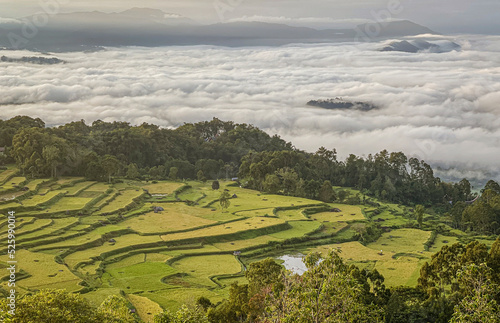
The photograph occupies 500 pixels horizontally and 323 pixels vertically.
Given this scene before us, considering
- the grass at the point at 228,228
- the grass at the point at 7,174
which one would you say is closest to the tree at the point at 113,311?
the grass at the point at 228,228

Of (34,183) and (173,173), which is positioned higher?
(34,183)

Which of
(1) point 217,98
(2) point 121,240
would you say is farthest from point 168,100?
(2) point 121,240

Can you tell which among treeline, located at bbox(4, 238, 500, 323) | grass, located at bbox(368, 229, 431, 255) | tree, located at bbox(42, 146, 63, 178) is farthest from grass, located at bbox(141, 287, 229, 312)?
tree, located at bbox(42, 146, 63, 178)

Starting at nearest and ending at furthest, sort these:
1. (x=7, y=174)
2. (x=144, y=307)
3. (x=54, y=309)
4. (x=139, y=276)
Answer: (x=54, y=309)
(x=144, y=307)
(x=139, y=276)
(x=7, y=174)

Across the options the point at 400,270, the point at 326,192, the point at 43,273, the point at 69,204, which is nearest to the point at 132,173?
the point at 69,204

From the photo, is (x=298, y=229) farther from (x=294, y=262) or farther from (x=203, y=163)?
(x=203, y=163)
